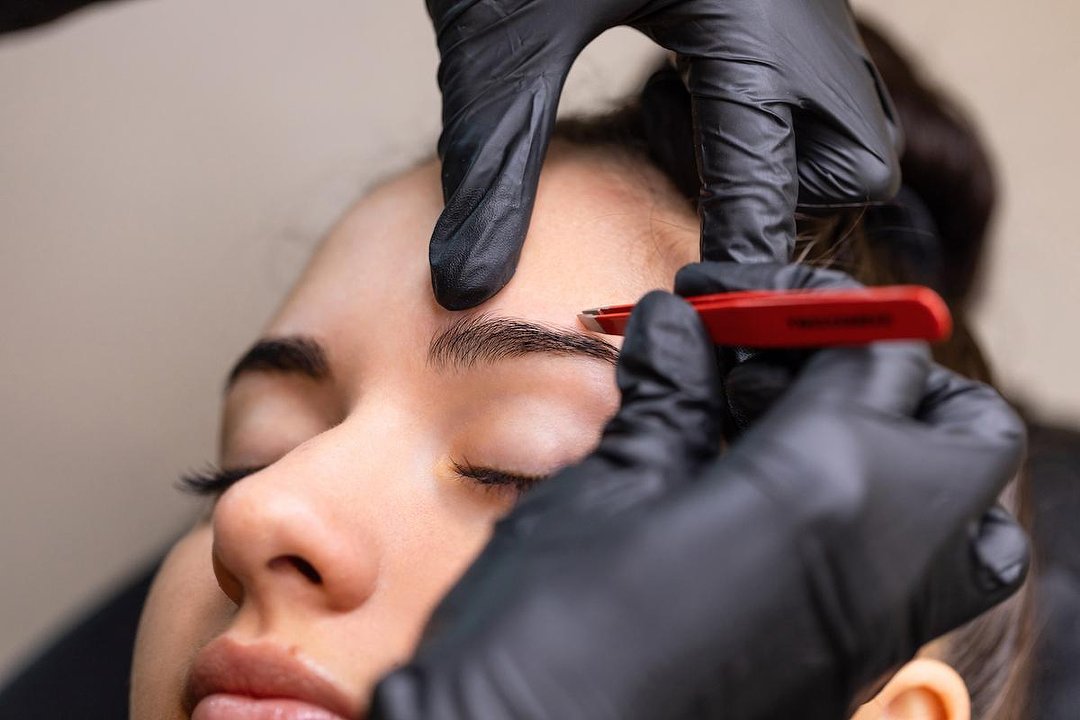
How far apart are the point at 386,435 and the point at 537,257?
0.69ft

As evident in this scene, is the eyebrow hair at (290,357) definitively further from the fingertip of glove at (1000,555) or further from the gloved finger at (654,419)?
the fingertip of glove at (1000,555)

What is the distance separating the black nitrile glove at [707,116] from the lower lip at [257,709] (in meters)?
0.34

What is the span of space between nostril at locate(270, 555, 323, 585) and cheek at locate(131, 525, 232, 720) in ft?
0.45

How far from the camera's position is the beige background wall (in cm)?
147

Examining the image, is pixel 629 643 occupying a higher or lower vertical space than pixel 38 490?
higher

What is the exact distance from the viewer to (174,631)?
879 mm

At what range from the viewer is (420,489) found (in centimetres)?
81

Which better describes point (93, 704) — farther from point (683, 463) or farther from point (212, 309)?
point (683, 463)

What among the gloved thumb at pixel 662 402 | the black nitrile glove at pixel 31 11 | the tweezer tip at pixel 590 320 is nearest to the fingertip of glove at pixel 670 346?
the gloved thumb at pixel 662 402

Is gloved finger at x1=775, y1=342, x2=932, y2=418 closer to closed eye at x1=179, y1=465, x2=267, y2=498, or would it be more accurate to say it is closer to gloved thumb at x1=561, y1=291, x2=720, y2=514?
gloved thumb at x1=561, y1=291, x2=720, y2=514

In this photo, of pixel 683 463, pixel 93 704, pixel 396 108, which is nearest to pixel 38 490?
pixel 93 704

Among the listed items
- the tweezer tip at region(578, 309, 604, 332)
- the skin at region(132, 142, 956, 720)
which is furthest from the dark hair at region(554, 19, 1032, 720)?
the tweezer tip at region(578, 309, 604, 332)

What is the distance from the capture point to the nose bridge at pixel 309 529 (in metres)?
0.74

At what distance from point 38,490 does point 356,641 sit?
99 cm
